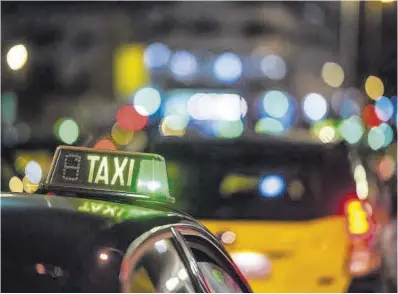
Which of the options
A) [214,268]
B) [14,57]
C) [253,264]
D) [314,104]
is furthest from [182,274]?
[314,104]

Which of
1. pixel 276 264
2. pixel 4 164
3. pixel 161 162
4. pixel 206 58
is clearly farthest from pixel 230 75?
pixel 161 162

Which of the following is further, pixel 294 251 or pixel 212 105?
pixel 212 105

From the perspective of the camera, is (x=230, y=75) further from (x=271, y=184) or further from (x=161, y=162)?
(x=161, y=162)

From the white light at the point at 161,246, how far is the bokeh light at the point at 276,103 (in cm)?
2405

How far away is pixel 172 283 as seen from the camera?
217cm

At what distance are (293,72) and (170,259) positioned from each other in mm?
22342

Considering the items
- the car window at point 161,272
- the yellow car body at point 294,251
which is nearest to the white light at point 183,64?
the yellow car body at point 294,251

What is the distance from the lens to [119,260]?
6.42 feet

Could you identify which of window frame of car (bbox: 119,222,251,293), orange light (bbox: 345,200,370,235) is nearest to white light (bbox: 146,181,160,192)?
window frame of car (bbox: 119,222,251,293)

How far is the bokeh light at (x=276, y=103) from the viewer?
2702 centimetres

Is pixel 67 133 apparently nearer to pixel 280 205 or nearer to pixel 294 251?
pixel 280 205

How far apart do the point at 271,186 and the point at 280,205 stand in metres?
0.12

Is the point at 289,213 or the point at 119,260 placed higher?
the point at 119,260

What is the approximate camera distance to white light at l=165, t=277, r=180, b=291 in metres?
2.15
